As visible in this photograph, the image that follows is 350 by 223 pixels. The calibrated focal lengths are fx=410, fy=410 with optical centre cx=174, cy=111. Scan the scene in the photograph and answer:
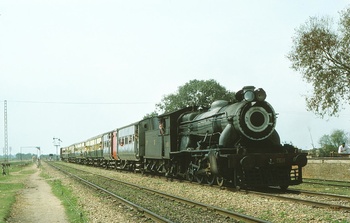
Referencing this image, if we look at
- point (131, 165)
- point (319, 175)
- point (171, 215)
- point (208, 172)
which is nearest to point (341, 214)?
point (171, 215)

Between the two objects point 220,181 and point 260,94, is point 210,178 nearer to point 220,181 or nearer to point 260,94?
point 220,181

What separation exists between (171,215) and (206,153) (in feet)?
20.1

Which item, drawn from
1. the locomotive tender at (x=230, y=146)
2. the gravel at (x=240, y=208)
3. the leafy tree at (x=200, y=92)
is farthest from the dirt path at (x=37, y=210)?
the leafy tree at (x=200, y=92)

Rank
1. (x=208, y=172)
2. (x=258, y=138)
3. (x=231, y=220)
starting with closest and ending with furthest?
(x=231, y=220) < (x=258, y=138) < (x=208, y=172)

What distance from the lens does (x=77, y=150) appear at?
6306cm

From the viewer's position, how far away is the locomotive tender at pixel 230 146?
14.1 metres

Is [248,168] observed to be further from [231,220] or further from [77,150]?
[77,150]

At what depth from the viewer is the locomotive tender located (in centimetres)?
1409

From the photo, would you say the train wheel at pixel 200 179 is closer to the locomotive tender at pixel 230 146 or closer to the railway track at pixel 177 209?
the locomotive tender at pixel 230 146

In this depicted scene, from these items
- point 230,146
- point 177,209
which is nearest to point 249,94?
point 230,146

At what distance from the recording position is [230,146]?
1470cm

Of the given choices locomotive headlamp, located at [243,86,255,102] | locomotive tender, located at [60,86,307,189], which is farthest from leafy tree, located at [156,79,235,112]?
locomotive headlamp, located at [243,86,255,102]

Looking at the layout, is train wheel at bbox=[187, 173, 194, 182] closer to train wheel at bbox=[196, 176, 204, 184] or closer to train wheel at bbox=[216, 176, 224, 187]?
train wheel at bbox=[196, 176, 204, 184]

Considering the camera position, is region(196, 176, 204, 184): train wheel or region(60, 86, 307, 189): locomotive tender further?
region(196, 176, 204, 184): train wheel
